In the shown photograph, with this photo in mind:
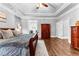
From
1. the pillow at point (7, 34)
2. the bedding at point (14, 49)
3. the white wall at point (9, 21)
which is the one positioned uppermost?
the white wall at point (9, 21)

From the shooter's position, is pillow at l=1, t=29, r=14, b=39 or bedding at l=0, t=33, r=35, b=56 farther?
pillow at l=1, t=29, r=14, b=39

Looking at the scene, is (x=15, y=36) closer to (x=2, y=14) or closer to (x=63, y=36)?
(x=2, y=14)

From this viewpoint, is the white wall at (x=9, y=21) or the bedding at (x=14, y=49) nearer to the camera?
the bedding at (x=14, y=49)

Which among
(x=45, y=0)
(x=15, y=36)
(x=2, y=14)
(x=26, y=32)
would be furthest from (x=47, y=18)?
(x=45, y=0)

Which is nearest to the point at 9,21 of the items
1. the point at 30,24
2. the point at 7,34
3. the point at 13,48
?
the point at 7,34

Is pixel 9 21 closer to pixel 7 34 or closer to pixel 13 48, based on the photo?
pixel 7 34

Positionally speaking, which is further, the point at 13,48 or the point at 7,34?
the point at 7,34

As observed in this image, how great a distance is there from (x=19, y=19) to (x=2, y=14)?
0.29m

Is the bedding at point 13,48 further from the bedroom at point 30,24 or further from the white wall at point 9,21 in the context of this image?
the white wall at point 9,21

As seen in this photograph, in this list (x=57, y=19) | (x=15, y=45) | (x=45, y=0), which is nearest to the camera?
(x=45, y=0)

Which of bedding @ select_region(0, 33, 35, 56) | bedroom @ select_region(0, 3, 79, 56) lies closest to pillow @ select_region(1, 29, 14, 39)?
bedroom @ select_region(0, 3, 79, 56)

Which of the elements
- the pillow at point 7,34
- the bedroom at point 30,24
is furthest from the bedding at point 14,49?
the pillow at point 7,34

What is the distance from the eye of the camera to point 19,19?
212 cm

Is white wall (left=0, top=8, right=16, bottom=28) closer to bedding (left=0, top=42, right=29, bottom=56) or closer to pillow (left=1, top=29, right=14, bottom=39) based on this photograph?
pillow (left=1, top=29, right=14, bottom=39)
